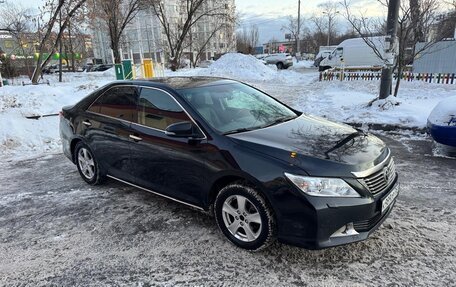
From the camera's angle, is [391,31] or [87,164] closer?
[87,164]

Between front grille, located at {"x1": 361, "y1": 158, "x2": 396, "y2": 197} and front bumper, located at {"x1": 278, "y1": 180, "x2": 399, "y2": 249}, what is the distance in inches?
3.2

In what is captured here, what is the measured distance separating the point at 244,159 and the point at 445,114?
443 cm

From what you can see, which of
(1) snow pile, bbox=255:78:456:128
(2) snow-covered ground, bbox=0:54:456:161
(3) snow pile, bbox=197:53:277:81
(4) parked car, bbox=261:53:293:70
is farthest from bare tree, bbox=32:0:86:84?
(4) parked car, bbox=261:53:293:70

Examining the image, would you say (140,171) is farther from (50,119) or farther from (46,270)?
(50,119)

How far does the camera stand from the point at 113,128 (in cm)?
432

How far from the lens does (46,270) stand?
3098 mm

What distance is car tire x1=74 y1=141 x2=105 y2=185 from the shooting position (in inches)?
190

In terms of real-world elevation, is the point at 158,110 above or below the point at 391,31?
below

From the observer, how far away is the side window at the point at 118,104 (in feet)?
13.8

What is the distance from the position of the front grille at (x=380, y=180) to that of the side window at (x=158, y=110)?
1809 mm

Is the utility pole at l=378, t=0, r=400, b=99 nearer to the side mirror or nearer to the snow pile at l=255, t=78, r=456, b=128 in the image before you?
the snow pile at l=255, t=78, r=456, b=128

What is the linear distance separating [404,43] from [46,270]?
401 inches

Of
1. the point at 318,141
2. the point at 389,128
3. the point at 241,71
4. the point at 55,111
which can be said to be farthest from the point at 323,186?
the point at 241,71

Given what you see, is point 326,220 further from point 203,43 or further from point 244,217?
point 203,43
